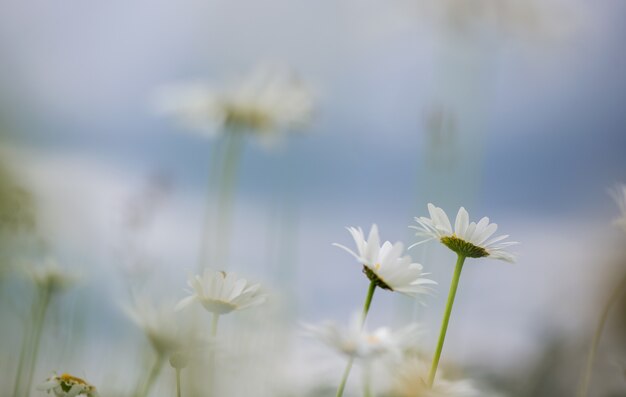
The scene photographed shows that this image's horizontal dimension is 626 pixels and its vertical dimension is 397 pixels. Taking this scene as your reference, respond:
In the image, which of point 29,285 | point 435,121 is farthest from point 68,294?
point 435,121

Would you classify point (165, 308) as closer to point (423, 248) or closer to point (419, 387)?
point (419, 387)

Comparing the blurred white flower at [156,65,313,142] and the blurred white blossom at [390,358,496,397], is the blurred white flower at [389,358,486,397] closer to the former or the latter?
the blurred white blossom at [390,358,496,397]

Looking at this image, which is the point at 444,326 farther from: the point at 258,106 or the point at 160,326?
the point at 258,106

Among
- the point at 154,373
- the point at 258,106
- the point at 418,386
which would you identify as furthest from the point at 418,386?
the point at 258,106

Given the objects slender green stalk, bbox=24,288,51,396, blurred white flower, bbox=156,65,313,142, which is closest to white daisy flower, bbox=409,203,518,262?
slender green stalk, bbox=24,288,51,396

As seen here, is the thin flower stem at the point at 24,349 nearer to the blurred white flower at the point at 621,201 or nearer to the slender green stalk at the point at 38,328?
the slender green stalk at the point at 38,328

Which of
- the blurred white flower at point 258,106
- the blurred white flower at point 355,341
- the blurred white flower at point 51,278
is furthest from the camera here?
the blurred white flower at point 258,106

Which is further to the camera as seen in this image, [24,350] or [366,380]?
[24,350]

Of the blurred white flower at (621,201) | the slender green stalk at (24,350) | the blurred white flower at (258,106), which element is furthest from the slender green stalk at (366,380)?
the blurred white flower at (258,106)
